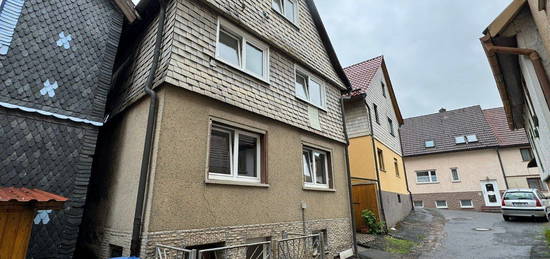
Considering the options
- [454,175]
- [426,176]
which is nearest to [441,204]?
[426,176]

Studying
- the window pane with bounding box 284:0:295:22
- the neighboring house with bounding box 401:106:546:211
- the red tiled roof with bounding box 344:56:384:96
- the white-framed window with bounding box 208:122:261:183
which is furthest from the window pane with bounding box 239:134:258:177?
the neighboring house with bounding box 401:106:546:211

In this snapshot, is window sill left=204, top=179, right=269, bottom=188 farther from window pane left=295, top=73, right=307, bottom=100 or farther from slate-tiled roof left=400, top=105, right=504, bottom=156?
slate-tiled roof left=400, top=105, right=504, bottom=156

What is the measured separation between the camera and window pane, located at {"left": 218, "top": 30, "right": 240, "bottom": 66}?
6566 mm

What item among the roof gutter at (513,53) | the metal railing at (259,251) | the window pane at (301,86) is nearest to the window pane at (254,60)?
the window pane at (301,86)

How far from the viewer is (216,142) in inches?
229

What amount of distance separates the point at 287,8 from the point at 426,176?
2377 centimetres

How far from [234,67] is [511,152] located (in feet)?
89.9

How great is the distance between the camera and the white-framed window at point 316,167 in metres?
8.20

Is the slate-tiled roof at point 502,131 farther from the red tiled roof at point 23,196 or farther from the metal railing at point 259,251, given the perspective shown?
the red tiled roof at point 23,196

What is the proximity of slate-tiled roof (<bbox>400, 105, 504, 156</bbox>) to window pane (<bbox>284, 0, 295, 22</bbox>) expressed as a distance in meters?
22.6

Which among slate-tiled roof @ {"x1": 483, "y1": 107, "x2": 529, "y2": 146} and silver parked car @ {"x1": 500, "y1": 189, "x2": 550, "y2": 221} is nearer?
silver parked car @ {"x1": 500, "y1": 189, "x2": 550, "y2": 221}

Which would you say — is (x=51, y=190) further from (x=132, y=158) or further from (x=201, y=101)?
(x=201, y=101)

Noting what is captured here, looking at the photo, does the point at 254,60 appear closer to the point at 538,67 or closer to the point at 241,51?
the point at 241,51

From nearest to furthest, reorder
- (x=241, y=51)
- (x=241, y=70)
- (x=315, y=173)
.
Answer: (x=241, y=70), (x=241, y=51), (x=315, y=173)
